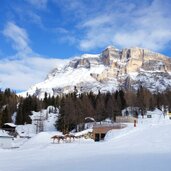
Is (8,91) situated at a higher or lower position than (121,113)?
higher

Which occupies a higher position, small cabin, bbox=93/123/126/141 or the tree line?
the tree line

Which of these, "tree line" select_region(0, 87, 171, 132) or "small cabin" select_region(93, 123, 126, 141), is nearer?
"small cabin" select_region(93, 123, 126, 141)

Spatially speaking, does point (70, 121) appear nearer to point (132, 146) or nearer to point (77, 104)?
point (77, 104)

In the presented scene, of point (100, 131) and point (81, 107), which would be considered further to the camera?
point (81, 107)

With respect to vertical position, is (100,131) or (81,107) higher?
(81,107)

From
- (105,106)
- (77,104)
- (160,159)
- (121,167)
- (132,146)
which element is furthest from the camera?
(105,106)

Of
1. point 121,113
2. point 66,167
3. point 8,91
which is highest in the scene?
point 8,91

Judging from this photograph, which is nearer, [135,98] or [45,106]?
[135,98]

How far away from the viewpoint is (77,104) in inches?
4368

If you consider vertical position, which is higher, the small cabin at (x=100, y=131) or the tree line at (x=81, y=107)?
the tree line at (x=81, y=107)

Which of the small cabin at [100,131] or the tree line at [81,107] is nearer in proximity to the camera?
the small cabin at [100,131]

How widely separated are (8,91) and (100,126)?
11457 cm

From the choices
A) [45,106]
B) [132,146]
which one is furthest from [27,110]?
[132,146]

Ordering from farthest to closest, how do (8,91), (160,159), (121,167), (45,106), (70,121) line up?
1. (8,91)
2. (45,106)
3. (70,121)
4. (160,159)
5. (121,167)
